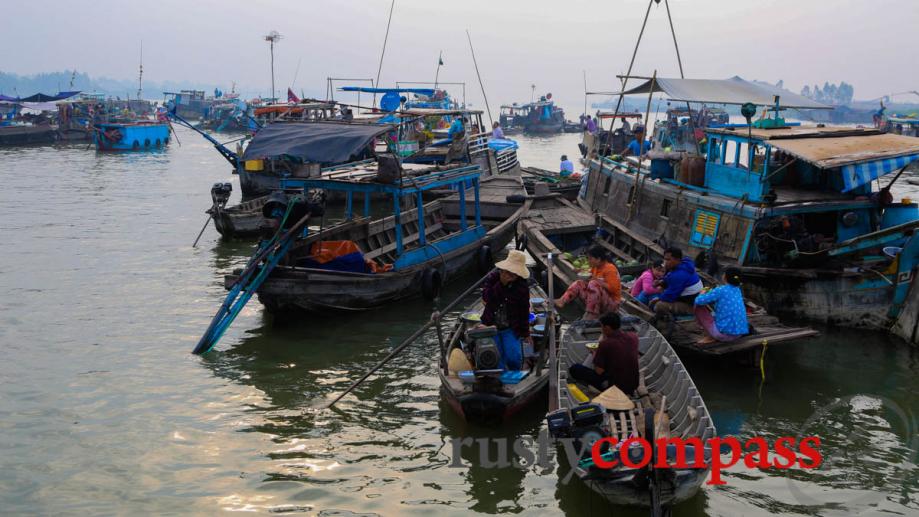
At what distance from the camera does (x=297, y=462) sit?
26.1 ft

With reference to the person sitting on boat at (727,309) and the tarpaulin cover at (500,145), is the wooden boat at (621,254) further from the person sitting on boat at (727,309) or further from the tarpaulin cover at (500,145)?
the tarpaulin cover at (500,145)

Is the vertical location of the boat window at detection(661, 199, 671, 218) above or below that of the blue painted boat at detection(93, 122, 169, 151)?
below

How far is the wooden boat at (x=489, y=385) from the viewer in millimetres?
7961

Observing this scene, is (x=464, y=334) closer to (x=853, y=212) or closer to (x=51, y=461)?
(x=51, y=461)

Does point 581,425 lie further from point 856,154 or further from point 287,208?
point 856,154

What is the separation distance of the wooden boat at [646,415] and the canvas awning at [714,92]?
7537 mm

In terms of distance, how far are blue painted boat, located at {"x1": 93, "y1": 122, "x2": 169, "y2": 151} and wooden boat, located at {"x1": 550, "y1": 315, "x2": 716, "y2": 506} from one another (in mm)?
39140

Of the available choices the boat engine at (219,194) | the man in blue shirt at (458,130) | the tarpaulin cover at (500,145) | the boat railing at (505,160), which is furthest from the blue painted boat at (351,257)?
the tarpaulin cover at (500,145)

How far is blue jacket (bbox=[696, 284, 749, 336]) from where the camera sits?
365 inches

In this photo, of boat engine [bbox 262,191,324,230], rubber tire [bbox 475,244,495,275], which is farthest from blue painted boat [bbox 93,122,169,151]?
boat engine [bbox 262,191,324,230]

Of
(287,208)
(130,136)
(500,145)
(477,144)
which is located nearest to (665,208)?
(287,208)

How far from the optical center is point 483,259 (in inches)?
611

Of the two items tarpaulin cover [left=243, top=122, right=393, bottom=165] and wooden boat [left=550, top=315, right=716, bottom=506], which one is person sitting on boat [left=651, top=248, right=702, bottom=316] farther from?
tarpaulin cover [left=243, top=122, right=393, bottom=165]

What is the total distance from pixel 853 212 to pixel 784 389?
160 inches
